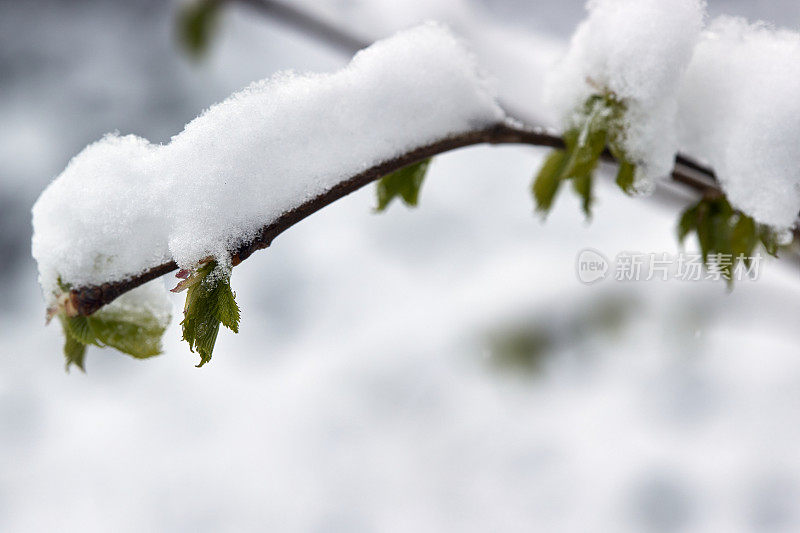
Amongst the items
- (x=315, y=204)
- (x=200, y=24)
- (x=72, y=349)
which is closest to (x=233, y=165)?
(x=315, y=204)

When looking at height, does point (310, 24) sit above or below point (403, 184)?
above

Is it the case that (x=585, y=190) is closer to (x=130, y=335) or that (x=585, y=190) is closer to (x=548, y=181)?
(x=548, y=181)

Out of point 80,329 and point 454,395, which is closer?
point 80,329

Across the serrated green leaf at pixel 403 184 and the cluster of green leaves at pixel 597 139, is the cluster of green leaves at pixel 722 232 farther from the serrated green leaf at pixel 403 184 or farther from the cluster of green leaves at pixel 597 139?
the serrated green leaf at pixel 403 184

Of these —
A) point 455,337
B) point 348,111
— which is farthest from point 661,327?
point 348,111

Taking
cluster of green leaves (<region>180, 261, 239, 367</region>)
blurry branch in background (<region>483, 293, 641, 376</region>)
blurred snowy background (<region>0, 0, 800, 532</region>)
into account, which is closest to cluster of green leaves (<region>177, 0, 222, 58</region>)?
blurred snowy background (<region>0, 0, 800, 532</region>)

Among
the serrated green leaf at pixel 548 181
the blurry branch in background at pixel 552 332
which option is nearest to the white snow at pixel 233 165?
the serrated green leaf at pixel 548 181

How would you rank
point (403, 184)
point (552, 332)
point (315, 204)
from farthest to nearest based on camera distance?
point (552, 332)
point (403, 184)
point (315, 204)

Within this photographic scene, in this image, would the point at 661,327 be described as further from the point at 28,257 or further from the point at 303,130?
the point at 28,257
